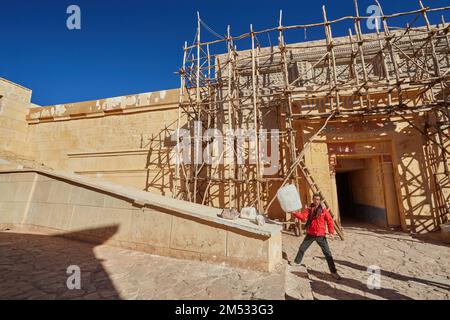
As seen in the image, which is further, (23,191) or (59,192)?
(23,191)

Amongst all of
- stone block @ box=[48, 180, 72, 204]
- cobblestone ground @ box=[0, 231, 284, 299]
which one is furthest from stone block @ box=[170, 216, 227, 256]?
stone block @ box=[48, 180, 72, 204]

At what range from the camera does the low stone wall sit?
4.71 meters

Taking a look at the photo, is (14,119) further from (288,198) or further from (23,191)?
(288,198)

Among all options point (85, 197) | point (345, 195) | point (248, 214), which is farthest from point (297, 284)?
point (345, 195)

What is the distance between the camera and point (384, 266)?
547 cm

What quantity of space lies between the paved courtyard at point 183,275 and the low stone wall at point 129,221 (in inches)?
10.8

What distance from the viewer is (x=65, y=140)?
1362cm

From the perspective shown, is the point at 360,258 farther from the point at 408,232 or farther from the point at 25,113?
the point at 25,113

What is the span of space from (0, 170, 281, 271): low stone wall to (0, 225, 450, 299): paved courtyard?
0.27 metres

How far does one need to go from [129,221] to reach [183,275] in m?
2.26

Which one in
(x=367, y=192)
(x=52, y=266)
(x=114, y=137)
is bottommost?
(x=52, y=266)

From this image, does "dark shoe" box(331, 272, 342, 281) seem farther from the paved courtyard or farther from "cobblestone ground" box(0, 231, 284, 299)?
"cobblestone ground" box(0, 231, 284, 299)

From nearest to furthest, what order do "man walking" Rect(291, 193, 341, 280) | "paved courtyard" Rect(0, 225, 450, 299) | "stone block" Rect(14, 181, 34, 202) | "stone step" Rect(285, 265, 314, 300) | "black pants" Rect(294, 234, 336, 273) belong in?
"paved courtyard" Rect(0, 225, 450, 299) → "stone step" Rect(285, 265, 314, 300) → "black pants" Rect(294, 234, 336, 273) → "man walking" Rect(291, 193, 341, 280) → "stone block" Rect(14, 181, 34, 202)

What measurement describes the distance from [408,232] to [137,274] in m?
9.38
